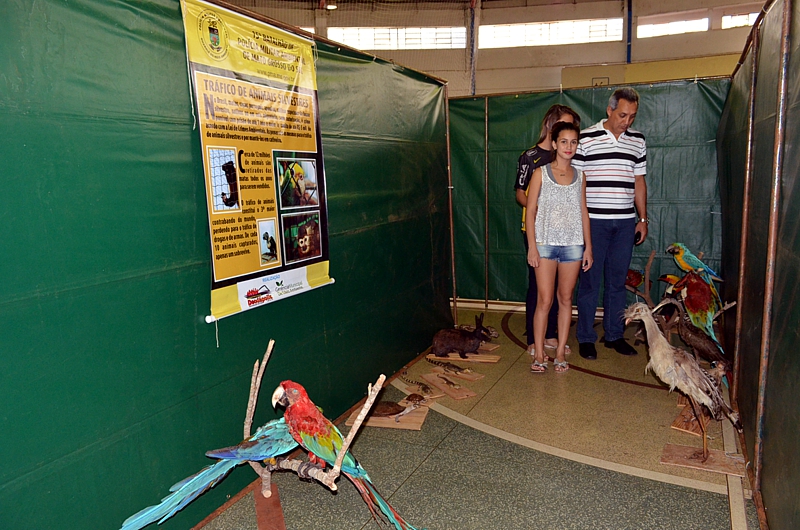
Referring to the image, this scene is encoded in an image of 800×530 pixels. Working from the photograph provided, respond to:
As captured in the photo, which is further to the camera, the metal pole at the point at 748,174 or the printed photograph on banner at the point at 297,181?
the metal pole at the point at 748,174

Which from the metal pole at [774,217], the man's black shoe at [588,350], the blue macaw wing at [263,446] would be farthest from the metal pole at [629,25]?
the blue macaw wing at [263,446]

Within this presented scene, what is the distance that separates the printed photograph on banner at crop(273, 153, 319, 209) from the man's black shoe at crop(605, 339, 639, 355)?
2.93 meters

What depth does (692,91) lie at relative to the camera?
502 centimetres

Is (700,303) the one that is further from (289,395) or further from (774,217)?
(289,395)

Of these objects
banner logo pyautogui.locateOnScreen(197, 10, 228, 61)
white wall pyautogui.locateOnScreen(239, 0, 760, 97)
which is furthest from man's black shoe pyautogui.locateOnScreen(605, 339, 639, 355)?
white wall pyautogui.locateOnScreen(239, 0, 760, 97)

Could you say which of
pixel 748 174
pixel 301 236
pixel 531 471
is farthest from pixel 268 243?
pixel 748 174

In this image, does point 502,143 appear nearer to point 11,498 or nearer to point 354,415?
point 354,415

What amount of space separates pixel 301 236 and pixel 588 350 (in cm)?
269

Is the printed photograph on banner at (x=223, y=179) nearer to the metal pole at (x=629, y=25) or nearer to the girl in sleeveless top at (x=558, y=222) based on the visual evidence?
the girl in sleeveless top at (x=558, y=222)

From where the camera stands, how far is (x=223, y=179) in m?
2.37

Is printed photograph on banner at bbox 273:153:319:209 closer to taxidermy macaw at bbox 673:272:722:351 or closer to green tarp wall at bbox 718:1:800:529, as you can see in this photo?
green tarp wall at bbox 718:1:800:529

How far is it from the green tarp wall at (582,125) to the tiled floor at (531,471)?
6.72ft

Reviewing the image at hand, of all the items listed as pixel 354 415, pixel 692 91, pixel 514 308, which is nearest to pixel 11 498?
pixel 354 415

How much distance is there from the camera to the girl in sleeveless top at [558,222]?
3824 mm
